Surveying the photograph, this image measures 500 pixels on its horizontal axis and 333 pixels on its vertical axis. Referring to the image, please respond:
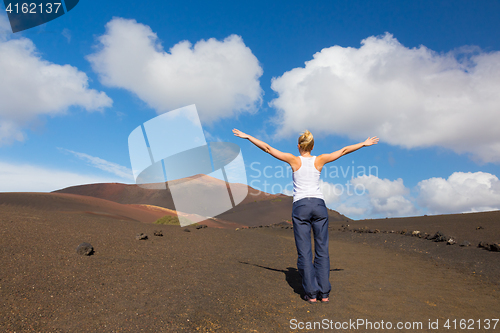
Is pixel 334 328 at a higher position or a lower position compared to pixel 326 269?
lower

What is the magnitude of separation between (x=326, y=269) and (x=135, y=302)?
306 cm

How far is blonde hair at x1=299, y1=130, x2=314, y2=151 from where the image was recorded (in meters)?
4.76

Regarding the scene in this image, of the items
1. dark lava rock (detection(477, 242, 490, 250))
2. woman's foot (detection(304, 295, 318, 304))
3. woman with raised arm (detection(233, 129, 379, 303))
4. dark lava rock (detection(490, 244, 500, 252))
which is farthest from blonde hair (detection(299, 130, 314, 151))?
dark lava rock (detection(477, 242, 490, 250))

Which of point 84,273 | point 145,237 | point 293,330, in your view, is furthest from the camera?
point 145,237

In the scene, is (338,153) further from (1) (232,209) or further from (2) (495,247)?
(1) (232,209)

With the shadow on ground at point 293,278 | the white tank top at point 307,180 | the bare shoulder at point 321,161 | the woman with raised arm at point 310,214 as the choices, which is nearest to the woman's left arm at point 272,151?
the woman with raised arm at point 310,214

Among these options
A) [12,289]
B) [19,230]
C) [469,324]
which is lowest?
[469,324]

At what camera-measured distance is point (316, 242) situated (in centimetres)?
464

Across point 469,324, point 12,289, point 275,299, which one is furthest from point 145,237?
point 469,324

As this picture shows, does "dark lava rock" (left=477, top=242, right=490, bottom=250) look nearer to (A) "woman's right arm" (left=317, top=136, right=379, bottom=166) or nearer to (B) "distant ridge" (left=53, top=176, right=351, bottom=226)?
(A) "woman's right arm" (left=317, top=136, right=379, bottom=166)

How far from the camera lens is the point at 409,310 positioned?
14.3 ft

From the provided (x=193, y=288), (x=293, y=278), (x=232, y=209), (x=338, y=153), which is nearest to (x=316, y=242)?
(x=338, y=153)

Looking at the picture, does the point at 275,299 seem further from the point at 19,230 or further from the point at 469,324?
the point at 19,230

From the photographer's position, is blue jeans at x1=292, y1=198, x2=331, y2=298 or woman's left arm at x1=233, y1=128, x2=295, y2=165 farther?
woman's left arm at x1=233, y1=128, x2=295, y2=165
